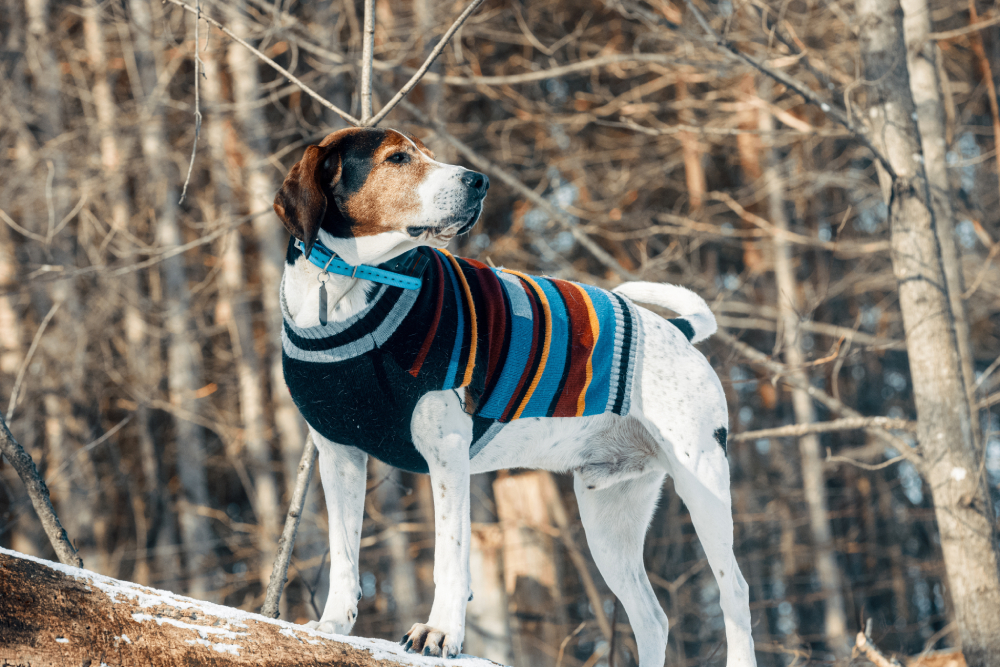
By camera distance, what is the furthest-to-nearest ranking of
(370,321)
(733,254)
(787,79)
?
1. (733,254)
2. (787,79)
3. (370,321)

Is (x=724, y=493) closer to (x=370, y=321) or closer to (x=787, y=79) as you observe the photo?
(x=370, y=321)

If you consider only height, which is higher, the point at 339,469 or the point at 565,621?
the point at 339,469

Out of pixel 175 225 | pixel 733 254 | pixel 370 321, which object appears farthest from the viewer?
pixel 733 254

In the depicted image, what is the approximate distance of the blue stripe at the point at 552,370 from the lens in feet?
9.78

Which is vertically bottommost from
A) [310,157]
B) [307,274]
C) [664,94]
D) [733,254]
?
[733,254]

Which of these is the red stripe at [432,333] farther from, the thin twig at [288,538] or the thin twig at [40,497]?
the thin twig at [40,497]

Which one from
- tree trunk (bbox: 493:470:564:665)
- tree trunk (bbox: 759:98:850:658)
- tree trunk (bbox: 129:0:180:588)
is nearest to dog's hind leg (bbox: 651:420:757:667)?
tree trunk (bbox: 493:470:564:665)

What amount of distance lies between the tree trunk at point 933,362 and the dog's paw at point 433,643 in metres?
2.70

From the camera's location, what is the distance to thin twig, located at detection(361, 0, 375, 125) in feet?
10.0

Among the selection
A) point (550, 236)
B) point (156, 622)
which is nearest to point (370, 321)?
point (156, 622)

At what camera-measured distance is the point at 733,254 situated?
17.1m

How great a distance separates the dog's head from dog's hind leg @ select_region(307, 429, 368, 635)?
639mm

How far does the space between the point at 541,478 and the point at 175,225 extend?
20.0ft

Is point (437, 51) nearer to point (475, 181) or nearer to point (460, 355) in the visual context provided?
point (475, 181)
